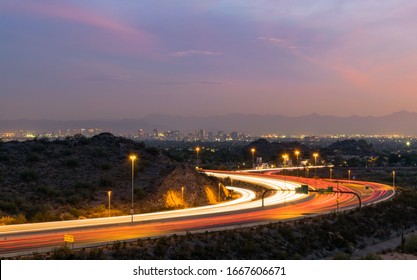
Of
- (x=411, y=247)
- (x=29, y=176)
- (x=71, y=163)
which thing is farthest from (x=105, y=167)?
(x=411, y=247)

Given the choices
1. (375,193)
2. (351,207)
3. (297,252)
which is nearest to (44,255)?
(297,252)

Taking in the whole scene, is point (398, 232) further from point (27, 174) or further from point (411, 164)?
point (411, 164)

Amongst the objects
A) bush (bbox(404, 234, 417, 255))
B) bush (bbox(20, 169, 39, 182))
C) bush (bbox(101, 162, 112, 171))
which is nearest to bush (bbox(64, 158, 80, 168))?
bush (bbox(101, 162, 112, 171))

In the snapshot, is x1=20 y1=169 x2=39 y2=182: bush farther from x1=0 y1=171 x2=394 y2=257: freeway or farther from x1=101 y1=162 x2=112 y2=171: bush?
x1=0 y1=171 x2=394 y2=257: freeway

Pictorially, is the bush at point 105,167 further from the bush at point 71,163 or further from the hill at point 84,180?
the bush at point 71,163

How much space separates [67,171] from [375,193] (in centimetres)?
4301

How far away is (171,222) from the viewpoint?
43031 millimetres

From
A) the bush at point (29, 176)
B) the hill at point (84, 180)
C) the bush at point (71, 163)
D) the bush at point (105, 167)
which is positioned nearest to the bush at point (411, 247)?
the hill at point (84, 180)

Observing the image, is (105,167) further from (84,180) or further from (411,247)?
(411,247)

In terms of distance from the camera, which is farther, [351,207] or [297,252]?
[351,207]

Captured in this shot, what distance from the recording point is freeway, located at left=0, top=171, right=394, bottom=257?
33.1m

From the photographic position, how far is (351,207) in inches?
2345

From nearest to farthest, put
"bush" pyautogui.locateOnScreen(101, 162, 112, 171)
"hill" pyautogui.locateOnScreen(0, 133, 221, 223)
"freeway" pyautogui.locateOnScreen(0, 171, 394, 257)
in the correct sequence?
1. "freeway" pyautogui.locateOnScreen(0, 171, 394, 257)
2. "hill" pyautogui.locateOnScreen(0, 133, 221, 223)
3. "bush" pyautogui.locateOnScreen(101, 162, 112, 171)

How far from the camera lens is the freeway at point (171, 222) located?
109ft
